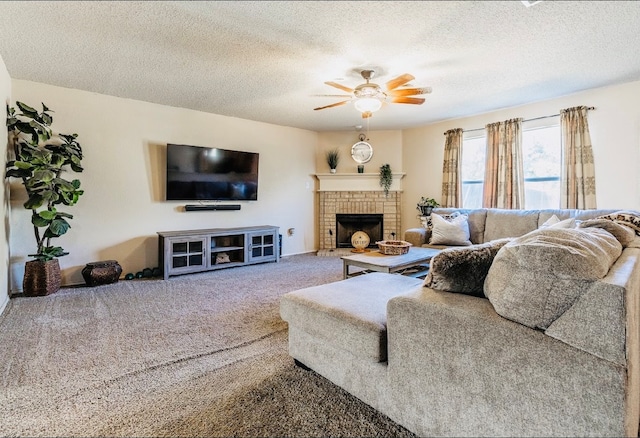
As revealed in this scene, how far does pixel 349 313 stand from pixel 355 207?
4645mm

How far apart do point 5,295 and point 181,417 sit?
2.86 m

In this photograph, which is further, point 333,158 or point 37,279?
point 333,158

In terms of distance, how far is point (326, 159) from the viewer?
248 inches

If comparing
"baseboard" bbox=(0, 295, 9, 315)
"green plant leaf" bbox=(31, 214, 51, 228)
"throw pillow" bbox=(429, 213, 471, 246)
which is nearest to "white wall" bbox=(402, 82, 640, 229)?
"throw pillow" bbox=(429, 213, 471, 246)

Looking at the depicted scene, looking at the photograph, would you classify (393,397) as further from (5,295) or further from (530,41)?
(5,295)

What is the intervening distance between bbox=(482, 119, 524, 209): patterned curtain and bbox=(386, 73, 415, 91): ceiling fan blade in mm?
2513

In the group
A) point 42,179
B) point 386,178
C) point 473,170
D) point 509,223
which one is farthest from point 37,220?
point 473,170

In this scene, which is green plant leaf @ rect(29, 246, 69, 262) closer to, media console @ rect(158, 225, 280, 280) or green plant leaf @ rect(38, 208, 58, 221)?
green plant leaf @ rect(38, 208, 58, 221)

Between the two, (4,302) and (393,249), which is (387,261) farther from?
(4,302)

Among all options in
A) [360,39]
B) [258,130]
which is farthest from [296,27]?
[258,130]

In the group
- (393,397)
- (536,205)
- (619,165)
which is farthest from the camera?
(536,205)

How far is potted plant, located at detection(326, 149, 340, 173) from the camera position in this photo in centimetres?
617

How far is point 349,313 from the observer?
1643 millimetres

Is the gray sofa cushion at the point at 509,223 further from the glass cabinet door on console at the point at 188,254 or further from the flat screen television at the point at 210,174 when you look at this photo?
the glass cabinet door on console at the point at 188,254
